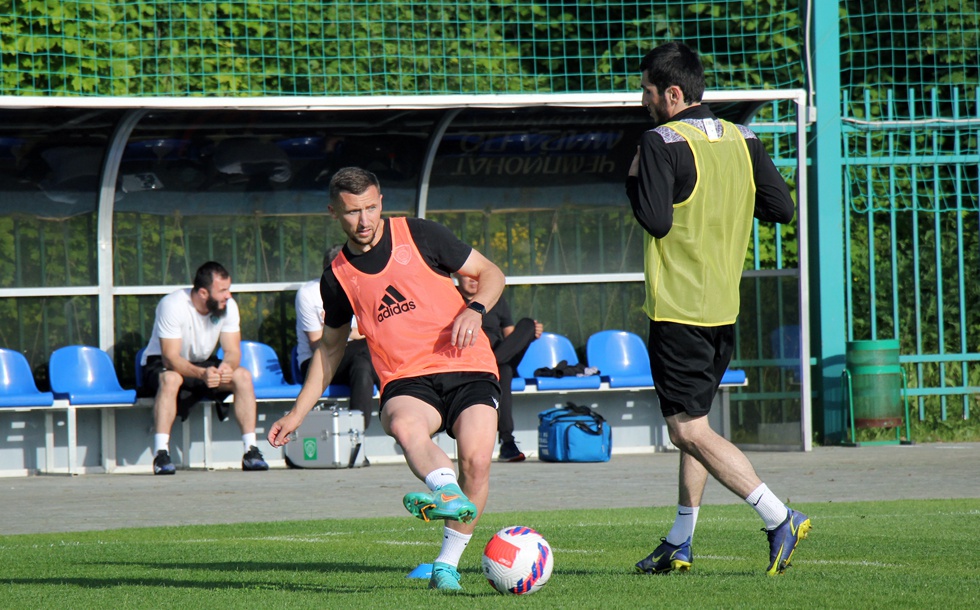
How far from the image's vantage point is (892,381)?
12.6 meters

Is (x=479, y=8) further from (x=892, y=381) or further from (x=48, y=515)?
(x=48, y=515)

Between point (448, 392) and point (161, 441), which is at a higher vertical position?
point (448, 392)

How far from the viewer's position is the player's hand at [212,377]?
11.6 m

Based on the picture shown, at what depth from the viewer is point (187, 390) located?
1179 cm

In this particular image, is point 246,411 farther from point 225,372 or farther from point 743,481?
point 743,481

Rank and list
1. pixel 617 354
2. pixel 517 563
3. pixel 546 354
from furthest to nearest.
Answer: pixel 617 354 → pixel 546 354 → pixel 517 563

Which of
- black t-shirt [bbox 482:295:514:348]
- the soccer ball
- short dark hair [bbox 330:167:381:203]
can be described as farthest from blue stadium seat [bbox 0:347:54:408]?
the soccer ball

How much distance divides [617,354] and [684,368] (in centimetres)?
778

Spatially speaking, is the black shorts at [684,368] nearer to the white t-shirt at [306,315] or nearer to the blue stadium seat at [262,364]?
the white t-shirt at [306,315]

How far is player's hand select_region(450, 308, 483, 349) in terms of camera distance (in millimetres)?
5309

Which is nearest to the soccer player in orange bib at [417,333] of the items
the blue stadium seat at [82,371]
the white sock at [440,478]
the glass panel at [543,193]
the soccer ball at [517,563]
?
the white sock at [440,478]

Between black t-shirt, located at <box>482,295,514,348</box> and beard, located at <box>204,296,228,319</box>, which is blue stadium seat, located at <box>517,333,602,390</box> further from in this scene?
beard, located at <box>204,296,228,319</box>

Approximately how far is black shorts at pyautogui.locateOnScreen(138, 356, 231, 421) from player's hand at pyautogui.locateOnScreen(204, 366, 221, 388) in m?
0.08

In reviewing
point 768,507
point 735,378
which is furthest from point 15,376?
point 768,507
